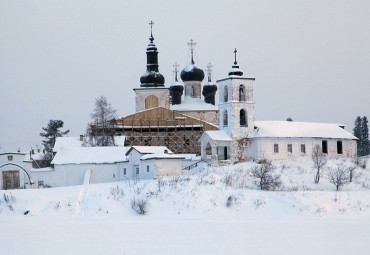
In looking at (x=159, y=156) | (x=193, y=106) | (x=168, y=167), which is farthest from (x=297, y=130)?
(x=193, y=106)

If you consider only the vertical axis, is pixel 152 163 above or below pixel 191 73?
below

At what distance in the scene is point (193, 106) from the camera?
60.9 metres

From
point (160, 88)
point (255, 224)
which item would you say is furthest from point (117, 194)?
point (160, 88)

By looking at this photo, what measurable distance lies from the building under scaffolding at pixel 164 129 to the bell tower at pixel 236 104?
5.75 meters

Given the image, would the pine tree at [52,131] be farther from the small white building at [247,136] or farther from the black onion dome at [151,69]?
the small white building at [247,136]

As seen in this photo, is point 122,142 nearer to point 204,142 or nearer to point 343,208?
point 204,142

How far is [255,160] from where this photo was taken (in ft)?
148

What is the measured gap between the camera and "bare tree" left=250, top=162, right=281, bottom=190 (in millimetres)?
36969

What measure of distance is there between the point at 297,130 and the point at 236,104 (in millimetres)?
4415

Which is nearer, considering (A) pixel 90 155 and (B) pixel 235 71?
(A) pixel 90 155

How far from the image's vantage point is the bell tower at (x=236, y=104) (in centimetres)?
4594

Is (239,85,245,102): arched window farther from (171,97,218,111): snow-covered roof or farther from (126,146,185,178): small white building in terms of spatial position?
(171,97,218,111): snow-covered roof

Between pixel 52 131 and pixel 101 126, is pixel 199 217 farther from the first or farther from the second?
pixel 52 131

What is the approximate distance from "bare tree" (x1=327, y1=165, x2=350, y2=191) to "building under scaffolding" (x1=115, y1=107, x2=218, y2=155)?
1413 cm
